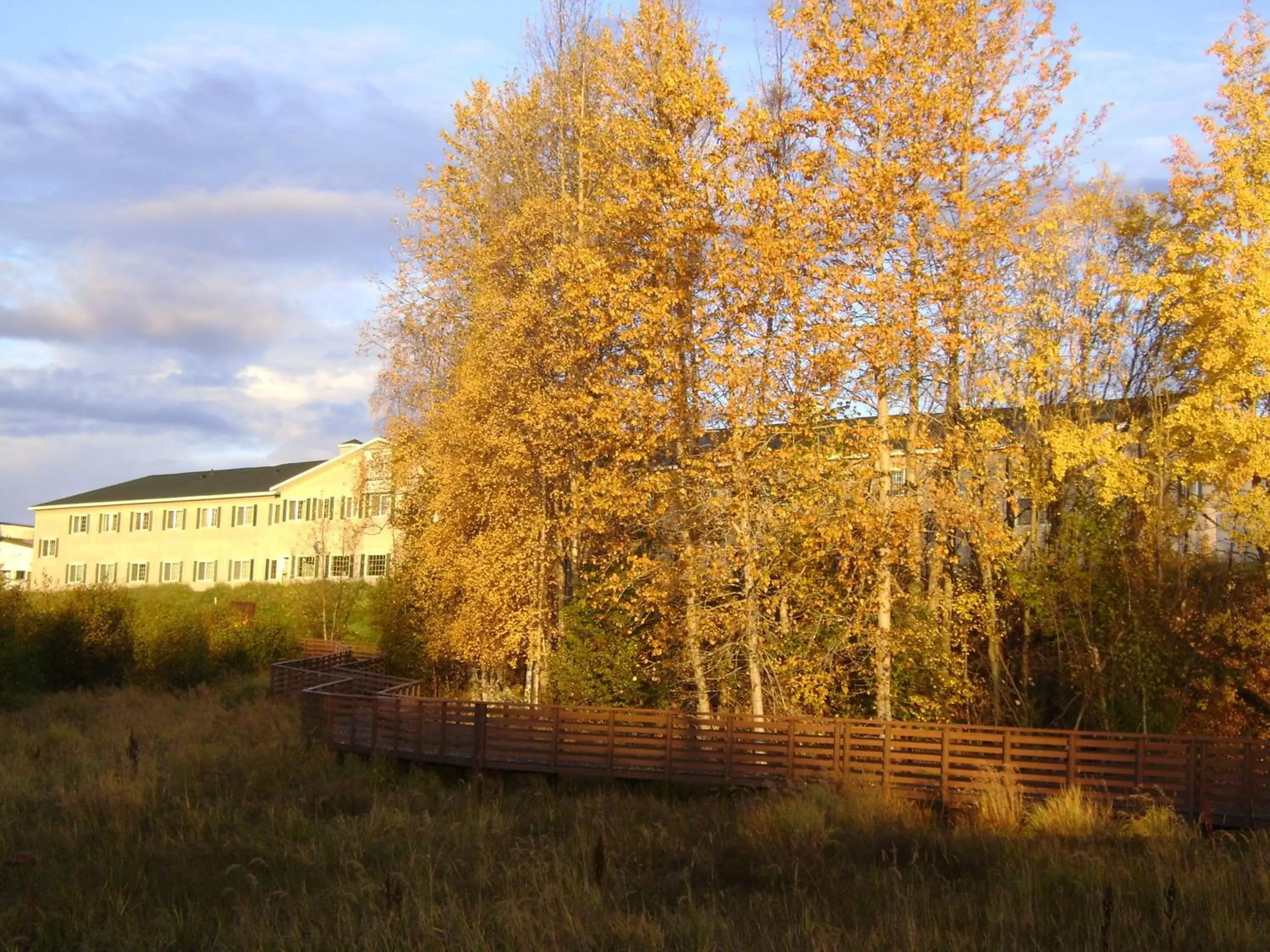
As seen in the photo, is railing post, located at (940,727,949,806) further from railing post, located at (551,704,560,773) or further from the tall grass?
the tall grass

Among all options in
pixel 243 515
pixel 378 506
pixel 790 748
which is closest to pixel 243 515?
pixel 243 515

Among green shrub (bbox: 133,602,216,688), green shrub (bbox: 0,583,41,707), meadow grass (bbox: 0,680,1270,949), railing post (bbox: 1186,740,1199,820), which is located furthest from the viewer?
green shrub (bbox: 133,602,216,688)

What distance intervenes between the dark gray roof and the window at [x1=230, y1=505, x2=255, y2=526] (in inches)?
30.0

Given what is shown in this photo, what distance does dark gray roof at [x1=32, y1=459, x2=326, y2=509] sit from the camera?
59.1m

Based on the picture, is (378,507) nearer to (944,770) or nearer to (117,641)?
(117,641)

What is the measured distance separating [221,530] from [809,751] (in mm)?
47786

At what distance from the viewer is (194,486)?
61875 mm

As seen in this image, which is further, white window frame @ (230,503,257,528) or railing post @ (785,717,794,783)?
white window frame @ (230,503,257,528)

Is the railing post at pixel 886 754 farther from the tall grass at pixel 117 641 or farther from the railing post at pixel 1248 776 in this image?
the tall grass at pixel 117 641

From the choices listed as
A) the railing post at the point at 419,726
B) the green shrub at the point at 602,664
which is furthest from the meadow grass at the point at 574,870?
the green shrub at the point at 602,664

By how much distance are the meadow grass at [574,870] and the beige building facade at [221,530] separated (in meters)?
30.8

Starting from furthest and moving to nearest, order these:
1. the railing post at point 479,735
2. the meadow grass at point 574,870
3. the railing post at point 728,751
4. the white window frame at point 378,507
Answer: the white window frame at point 378,507
the railing post at point 479,735
the railing post at point 728,751
the meadow grass at point 574,870

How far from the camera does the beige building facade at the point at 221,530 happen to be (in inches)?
2029

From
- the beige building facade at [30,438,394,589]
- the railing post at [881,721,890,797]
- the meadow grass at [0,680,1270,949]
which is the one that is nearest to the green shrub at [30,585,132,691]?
the beige building facade at [30,438,394,589]
